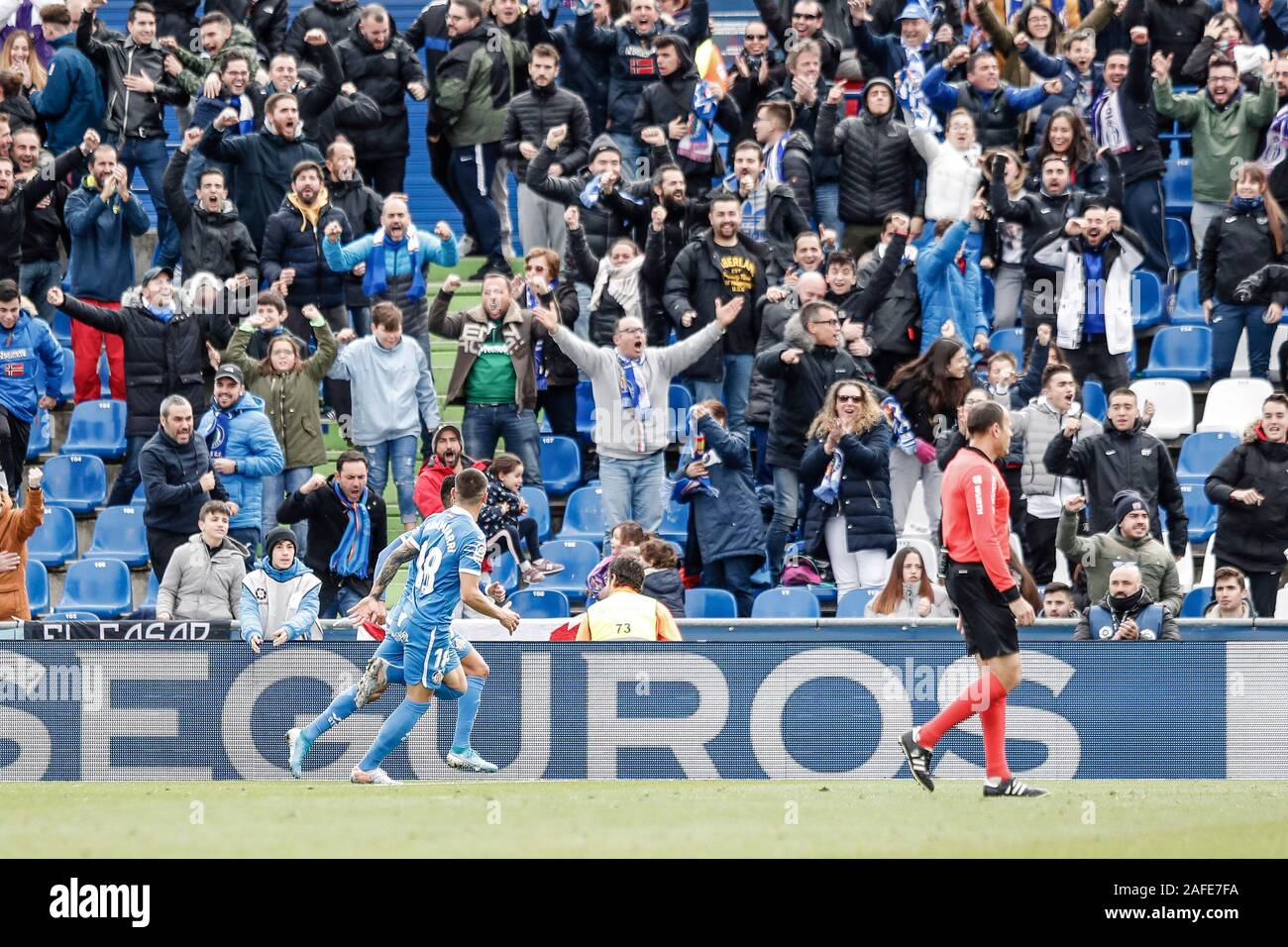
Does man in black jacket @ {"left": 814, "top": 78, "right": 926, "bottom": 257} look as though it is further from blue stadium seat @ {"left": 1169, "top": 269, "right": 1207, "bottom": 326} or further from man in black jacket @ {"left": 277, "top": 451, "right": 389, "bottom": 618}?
man in black jacket @ {"left": 277, "top": 451, "right": 389, "bottom": 618}

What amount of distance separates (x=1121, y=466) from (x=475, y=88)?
23.8ft

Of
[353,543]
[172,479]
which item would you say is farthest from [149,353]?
[353,543]

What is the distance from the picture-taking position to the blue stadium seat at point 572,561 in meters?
14.8

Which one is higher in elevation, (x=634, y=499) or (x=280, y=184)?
(x=280, y=184)

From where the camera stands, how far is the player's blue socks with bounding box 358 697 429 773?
10750mm

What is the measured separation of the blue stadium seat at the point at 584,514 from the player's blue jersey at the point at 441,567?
15.6ft

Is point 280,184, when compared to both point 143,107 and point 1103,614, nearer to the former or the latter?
point 143,107

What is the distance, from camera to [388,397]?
1522cm

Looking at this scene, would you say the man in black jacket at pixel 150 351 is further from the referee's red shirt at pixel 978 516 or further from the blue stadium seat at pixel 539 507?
the referee's red shirt at pixel 978 516

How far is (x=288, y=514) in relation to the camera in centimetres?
1449

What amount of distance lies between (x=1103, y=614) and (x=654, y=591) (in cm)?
285

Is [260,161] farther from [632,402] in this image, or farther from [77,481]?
[632,402]

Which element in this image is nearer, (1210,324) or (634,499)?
(634,499)

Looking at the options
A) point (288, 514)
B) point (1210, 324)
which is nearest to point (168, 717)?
point (288, 514)
